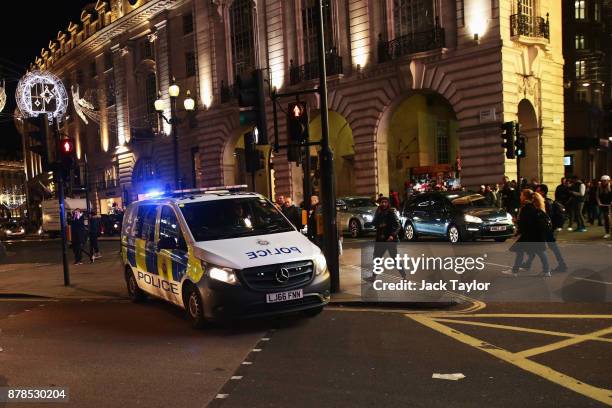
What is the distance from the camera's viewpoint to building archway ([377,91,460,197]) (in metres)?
32.6

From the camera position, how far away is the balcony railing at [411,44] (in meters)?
25.5

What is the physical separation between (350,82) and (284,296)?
23301 mm

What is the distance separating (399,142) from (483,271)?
23.2 metres

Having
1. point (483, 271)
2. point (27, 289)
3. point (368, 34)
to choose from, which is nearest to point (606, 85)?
point (368, 34)

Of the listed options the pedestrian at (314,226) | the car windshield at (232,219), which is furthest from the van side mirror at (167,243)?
the pedestrian at (314,226)

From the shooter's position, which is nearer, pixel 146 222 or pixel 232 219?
pixel 232 219

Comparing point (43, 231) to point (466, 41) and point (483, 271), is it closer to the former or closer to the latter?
point (466, 41)

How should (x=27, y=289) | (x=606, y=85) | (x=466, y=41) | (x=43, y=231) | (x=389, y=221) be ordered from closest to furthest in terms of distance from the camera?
(x=389, y=221)
(x=27, y=289)
(x=466, y=41)
(x=43, y=231)
(x=606, y=85)

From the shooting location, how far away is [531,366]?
18.2ft

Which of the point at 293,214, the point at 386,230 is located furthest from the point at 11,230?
the point at 386,230

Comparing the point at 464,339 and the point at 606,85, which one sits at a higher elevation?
the point at 606,85

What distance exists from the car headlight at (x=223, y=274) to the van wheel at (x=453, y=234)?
10.9 m

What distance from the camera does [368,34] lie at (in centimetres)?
2838

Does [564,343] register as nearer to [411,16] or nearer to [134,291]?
[134,291]
